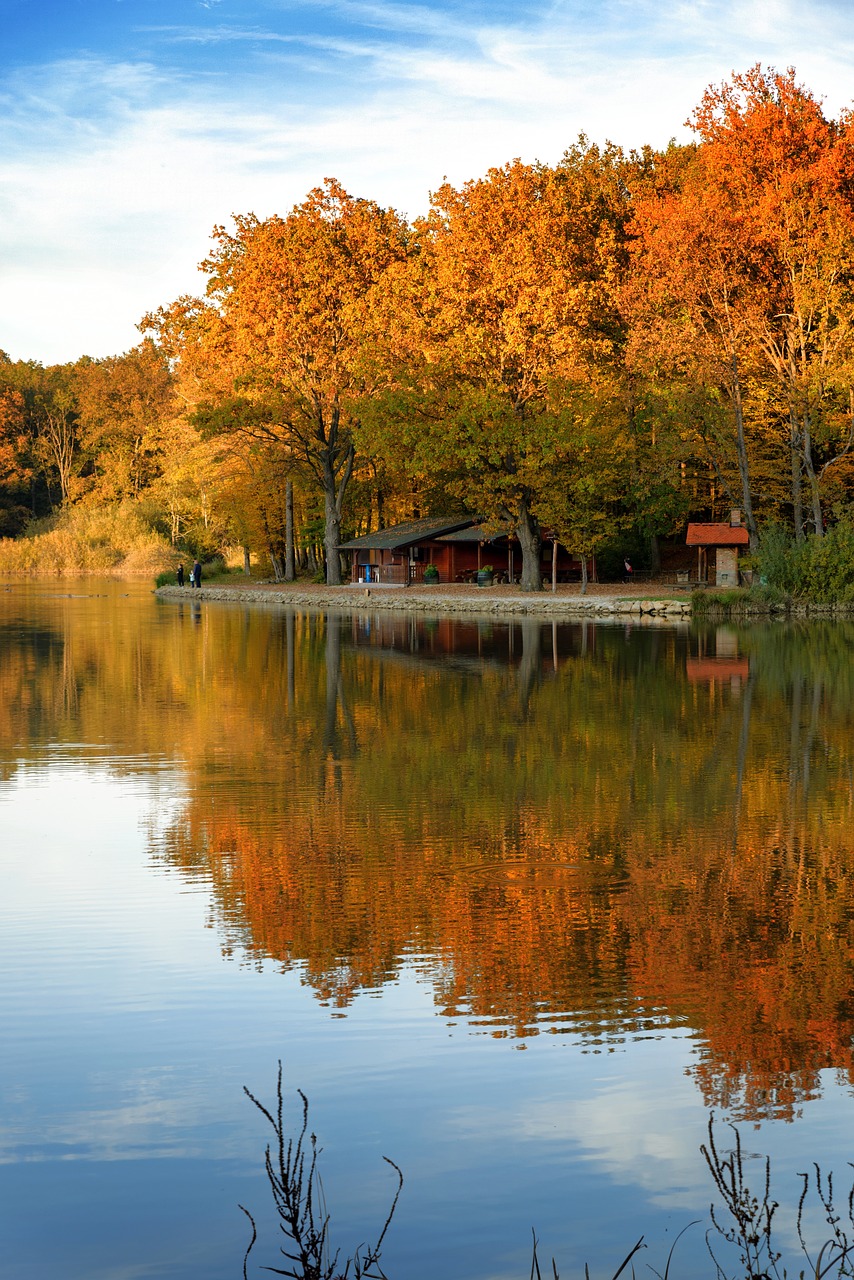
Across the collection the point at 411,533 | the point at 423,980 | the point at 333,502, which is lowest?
the point at 423,980

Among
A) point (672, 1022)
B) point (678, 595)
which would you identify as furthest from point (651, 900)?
point (678, 595)

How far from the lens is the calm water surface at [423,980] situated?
5.49m

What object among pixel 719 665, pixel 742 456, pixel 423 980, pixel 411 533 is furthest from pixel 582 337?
pixel 423 980

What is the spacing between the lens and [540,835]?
12.6m

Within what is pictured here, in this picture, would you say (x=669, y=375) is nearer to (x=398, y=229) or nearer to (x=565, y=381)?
(x=565, y=381)

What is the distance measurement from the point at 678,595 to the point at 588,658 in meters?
21.9

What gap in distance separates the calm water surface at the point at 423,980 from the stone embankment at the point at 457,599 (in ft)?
98.3

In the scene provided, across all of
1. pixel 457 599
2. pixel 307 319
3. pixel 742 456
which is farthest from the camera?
pixel 307 319

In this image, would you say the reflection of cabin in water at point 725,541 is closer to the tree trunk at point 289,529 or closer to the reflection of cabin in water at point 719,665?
the reflection of cabin in water at point 719,665

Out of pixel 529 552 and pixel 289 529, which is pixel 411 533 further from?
pixel 529 552

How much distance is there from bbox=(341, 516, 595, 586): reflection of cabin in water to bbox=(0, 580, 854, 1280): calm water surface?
47.8m

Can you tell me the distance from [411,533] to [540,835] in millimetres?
56701

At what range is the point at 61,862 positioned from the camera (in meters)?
11.7

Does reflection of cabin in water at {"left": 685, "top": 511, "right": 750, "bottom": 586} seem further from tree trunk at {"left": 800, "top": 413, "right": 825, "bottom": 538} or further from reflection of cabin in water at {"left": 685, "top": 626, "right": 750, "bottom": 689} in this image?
reflection of cabin in water at {"left": 685, "top": 626, "right": 750, "bottom": 689}
